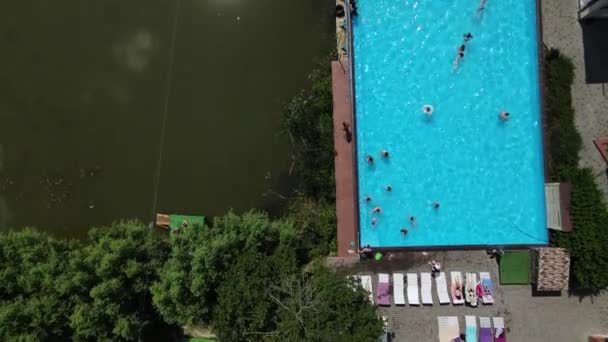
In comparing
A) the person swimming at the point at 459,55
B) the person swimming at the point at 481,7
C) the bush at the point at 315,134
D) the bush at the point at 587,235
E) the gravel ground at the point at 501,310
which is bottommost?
the gravel ground at the point at 501,310

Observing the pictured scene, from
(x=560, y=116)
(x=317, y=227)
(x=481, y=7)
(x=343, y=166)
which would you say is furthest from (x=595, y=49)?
(x=317, y=227)

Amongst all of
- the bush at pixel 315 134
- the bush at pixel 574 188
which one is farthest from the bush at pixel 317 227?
the bush at pixel 574 188

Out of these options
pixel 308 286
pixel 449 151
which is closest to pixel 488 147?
pixel 449 151

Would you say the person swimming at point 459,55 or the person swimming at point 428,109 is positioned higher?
the person swimming at point 459,55

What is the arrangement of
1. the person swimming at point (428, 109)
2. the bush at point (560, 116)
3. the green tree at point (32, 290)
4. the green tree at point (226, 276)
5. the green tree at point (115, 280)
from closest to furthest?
1. the green tree at point (32, 290)
2. the green tree at point (115, 280)
3. the green tree at point (226, 276)
4. the bush at point (560, 116)
5. the person swimming at point (428, 109)

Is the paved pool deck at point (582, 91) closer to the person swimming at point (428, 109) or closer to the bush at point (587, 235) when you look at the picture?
the bush at point (587, 235)

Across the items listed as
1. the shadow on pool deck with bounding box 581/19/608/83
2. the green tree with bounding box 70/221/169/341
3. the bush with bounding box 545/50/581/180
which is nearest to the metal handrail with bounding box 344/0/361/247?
the bush with bounding box 545/50/581/180
